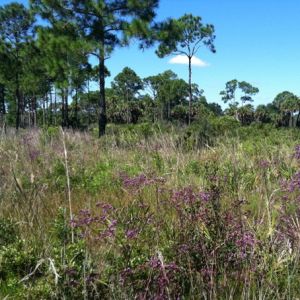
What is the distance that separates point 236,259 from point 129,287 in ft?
1.89

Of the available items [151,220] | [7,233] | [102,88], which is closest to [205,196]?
[151,220]

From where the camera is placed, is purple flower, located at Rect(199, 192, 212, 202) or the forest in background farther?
purple flower, located at Rect(199, 192, 212, 202)

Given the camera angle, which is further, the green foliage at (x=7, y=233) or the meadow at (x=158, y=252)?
the green foliage at (x=7, y=233)

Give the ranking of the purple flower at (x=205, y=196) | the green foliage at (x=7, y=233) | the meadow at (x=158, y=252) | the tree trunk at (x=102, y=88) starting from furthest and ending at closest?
the tree trunk at (x=102, y=88), the green foliage at (x=7, y=233), the purple flower at (x=205, y=196), the meadow at (x=158, y=252)

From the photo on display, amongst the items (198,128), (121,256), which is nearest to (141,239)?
(121,256)

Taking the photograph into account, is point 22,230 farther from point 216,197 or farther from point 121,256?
point 216,197

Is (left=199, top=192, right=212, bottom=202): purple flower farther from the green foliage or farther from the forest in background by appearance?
the green foliage

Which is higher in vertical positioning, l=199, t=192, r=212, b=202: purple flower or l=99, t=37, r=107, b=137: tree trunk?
l=99, t=37, r=107, b=137: tree trunk

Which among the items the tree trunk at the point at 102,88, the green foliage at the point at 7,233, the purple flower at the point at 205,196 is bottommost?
the green foliage at the point at 7,233

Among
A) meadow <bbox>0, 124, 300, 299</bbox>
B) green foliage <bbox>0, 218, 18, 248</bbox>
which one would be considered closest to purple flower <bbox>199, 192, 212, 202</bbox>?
meadow <bbox>0, 124, 300, 299</bbox>

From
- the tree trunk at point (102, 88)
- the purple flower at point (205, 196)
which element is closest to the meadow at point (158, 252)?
the purple flower at point (205, 196)

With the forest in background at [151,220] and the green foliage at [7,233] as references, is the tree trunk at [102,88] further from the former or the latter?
the green foliage at [7,233]

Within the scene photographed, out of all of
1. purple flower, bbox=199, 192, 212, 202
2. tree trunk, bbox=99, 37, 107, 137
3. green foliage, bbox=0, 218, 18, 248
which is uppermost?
tree trunk, bbox=99, 37, 107, 137

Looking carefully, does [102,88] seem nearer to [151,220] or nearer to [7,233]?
[7,233]
